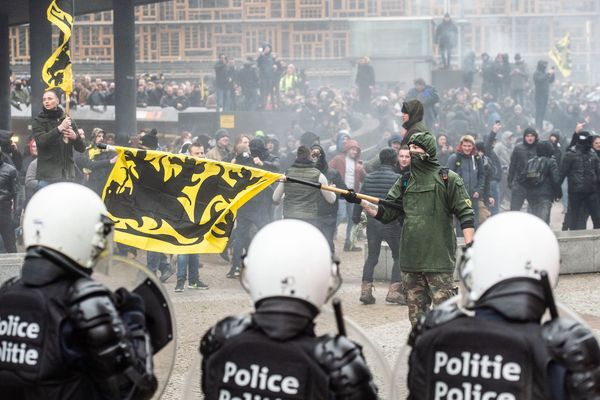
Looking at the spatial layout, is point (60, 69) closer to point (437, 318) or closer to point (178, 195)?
point (178, 195)

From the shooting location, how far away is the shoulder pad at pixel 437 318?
3.58 m

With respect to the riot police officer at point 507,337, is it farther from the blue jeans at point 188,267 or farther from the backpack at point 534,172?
the backpack at point 534,172

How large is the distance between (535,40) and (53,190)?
4845 cm

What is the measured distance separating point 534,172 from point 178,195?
6.82 m

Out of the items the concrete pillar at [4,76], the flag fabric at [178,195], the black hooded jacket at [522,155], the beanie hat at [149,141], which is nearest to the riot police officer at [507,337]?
the flag fabric at [178,195]

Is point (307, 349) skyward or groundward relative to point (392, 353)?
skyward

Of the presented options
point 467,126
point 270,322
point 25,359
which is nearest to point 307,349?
point 270,322

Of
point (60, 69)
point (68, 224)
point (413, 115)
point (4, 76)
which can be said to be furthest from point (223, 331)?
point (4, 76)

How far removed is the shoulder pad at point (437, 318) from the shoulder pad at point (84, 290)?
908 millimetres

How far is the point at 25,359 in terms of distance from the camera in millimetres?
3693

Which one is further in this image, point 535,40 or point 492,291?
point 535,40

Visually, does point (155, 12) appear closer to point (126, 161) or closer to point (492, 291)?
point (126, 161)

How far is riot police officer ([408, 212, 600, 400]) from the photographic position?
3369mm

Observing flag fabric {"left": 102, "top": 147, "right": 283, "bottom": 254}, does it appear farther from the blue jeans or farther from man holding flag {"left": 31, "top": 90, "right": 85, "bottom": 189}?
the blue jeans
